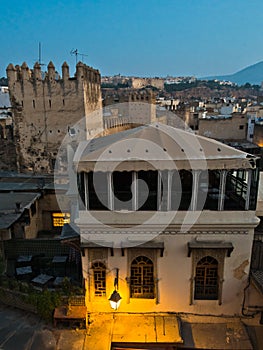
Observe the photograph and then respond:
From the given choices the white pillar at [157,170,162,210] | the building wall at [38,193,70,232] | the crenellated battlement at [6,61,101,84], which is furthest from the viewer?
the crenellated battlement at [6,61,101,84]

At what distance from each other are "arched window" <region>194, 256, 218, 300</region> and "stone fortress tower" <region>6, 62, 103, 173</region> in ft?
55.0

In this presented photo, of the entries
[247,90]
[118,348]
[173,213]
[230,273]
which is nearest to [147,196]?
[173,213]

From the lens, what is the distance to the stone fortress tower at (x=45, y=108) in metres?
21.8

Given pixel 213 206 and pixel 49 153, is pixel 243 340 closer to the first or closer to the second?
pixel 213 206

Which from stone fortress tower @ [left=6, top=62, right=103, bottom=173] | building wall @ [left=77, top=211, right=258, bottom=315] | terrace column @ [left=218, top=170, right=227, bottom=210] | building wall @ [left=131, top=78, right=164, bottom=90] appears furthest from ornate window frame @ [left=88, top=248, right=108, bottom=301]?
building wall @ [left=131, top=78, right=164, bottom=90]

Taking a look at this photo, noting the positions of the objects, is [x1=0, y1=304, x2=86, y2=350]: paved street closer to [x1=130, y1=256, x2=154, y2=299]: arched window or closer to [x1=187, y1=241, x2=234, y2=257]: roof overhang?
[x1=130, y1=256, x2=154, y2=299]: arched window

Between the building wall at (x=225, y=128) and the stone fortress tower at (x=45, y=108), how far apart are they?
17.1 metres

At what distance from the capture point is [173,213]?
26.7ft

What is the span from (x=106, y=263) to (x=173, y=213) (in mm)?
2468

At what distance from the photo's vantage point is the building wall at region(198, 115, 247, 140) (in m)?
36.4

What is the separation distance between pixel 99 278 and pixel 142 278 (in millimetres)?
1290

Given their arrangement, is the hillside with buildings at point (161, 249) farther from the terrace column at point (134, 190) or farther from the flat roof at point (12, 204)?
the flat roof at point (12, 204)

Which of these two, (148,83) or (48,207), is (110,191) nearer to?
(48,207)

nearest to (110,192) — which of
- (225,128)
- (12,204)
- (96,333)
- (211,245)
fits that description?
(211,245)
